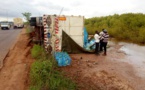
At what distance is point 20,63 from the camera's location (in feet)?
38.1

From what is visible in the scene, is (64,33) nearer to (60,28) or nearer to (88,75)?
(60,28)

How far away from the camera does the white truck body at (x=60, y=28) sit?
1388 centimetres

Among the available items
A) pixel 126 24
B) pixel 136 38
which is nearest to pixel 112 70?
pixel 136 38

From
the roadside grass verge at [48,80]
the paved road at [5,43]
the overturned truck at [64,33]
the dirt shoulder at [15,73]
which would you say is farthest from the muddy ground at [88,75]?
the overturned truck at [64,33]

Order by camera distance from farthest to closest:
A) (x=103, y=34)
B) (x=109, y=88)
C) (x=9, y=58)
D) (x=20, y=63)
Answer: (x=103, y=34) → (x=9, y=58) → (x=20, y=63) → (x=109, y=88)

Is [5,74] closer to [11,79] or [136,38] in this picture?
[11,79]

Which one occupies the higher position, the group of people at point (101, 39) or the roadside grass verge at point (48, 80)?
the group of people at point (101, 39)

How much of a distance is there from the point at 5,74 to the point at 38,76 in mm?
2372

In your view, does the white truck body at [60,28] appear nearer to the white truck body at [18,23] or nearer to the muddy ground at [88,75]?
the muddy ground at [88,75]

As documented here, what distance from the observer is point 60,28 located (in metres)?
14.4

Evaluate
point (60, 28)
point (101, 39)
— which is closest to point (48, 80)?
point (60, 28)

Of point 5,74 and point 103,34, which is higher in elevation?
point 103,34

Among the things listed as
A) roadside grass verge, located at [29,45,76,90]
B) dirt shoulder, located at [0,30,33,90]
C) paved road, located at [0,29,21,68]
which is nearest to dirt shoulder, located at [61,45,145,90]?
roadside grass verge, located at [29,45,76,90]

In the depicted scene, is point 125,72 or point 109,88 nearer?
point 109,88
